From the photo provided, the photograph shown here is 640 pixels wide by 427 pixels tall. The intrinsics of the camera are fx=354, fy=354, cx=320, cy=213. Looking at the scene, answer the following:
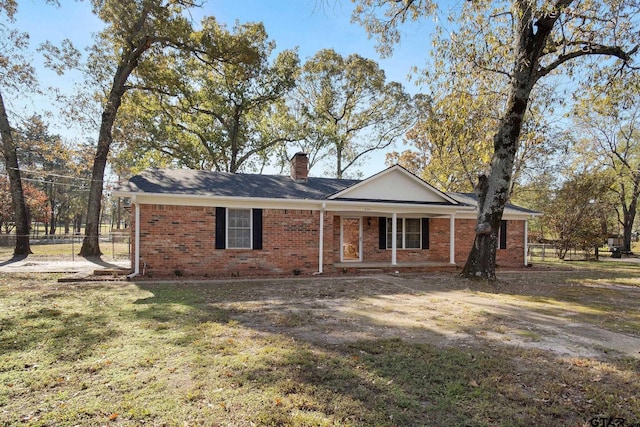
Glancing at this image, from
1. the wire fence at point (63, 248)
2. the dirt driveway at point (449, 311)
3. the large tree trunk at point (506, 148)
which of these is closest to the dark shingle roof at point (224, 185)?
the dirt driveway at point (449, 311)

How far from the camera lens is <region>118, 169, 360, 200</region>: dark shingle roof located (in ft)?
36.8

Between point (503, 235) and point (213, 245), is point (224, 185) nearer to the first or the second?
point (213, 245)

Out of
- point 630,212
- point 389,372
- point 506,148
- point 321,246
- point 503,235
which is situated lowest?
point 389,372

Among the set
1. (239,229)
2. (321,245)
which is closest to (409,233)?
(321,245)

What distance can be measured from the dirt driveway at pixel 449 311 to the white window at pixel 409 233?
391 cm

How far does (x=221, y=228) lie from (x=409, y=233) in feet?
26.1

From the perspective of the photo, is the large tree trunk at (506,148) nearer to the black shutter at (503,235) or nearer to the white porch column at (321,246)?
the white porch column at (321,246)

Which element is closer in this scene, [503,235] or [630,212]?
[503,235]

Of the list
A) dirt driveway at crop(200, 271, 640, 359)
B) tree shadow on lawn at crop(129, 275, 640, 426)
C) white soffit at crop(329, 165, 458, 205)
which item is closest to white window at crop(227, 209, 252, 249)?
dirt driveway at crop(200, 271, 640, 359)

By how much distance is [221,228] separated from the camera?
454 inches

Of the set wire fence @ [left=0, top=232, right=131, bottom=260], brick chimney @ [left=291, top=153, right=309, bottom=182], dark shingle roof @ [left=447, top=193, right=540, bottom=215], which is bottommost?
wire fence @ [left=0, top=232, right=131, bottom=260]

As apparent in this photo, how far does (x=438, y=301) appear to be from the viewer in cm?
795

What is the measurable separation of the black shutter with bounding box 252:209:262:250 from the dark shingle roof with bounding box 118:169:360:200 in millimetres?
633

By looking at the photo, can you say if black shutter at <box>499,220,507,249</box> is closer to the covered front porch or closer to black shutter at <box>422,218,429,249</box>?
the covered front porch
